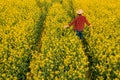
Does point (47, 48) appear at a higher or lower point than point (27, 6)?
lower

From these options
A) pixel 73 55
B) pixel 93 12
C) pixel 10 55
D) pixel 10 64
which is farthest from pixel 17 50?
pixel 93 12

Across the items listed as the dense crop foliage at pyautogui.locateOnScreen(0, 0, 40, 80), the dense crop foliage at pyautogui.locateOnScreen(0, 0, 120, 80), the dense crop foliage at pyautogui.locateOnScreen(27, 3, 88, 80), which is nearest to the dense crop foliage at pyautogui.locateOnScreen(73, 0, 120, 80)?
the dense crop foliage at pyautogui.locateOnScreen(0, 0, 120, 80)

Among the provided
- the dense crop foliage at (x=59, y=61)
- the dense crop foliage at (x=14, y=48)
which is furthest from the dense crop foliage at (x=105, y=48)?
the dense crop foliage at (x=14, y=48)

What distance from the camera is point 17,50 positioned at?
976 centimetres

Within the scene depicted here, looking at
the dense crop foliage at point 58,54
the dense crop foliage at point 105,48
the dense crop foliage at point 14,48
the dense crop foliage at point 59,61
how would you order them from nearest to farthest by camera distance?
1. the dense crop foliage at point 59,61
2. the dense crop foliage at point 58,54
3. the dense crop foliage at point 14,48
4. the dense crop foliage at point 105,48

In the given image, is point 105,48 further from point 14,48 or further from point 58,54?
point 14,48

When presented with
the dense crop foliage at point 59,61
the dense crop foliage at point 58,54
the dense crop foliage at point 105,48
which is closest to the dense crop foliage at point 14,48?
the dense crop foliage at point 58,54

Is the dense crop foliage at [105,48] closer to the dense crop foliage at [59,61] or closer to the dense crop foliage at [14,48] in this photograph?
the dense crop foliage at [59,61]

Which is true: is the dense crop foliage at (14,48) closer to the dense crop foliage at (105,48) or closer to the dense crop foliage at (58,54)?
the dense crop foliage at (58,54)

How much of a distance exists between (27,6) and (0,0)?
2479mm

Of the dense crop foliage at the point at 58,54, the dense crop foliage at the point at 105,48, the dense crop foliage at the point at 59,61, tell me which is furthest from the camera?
the dense crop foliage at the point at 105,48

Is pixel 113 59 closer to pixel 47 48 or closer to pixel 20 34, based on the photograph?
pixel 47 48

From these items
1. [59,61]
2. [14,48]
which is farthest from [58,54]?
[14,48]

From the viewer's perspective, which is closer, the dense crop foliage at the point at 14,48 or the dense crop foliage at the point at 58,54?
the dense crop foliage at the point at 58,54
